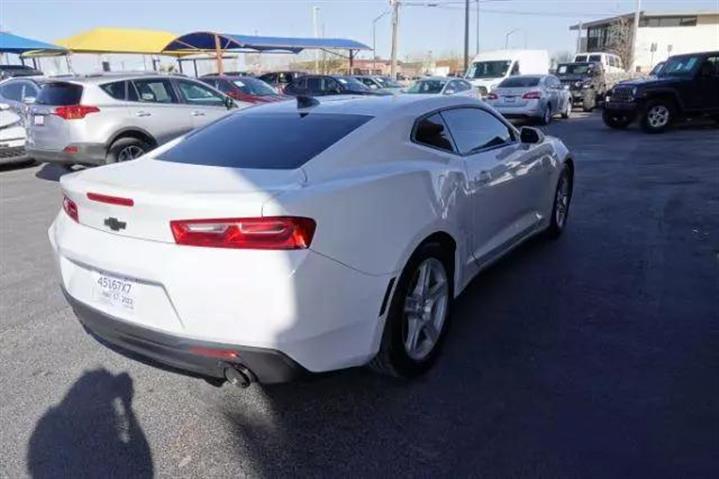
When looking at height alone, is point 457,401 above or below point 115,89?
below

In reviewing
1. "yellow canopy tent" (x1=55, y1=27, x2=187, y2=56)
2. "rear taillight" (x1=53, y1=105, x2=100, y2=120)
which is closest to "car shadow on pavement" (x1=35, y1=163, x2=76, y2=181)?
"rear taillight" (x1=53, y1=105, x2=100, y2=120)

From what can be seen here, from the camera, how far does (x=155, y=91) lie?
31.2 feet

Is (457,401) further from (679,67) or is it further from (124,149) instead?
(679,67)

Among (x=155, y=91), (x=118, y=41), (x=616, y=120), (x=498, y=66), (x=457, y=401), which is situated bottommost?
(x=457, y=401)

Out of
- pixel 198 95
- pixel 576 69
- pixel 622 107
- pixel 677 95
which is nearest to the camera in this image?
pixel 198 95

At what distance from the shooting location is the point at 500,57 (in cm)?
2252

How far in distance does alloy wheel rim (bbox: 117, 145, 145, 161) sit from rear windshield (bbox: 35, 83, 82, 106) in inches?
36.1

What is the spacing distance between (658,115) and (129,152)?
1266 cm

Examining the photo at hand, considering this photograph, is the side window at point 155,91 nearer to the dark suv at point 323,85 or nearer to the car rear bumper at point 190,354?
the car rear bumper at point 190,354

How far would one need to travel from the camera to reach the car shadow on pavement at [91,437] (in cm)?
251

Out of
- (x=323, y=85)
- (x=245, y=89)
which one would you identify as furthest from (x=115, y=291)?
(x=323, y=85)

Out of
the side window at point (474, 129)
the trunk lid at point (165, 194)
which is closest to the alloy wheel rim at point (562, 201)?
the side window at point (474, 129)

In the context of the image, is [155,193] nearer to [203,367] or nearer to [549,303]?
[203,367]

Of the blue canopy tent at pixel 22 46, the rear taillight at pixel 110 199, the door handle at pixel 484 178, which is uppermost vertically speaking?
the blue canopy tent at pixel 22 46
